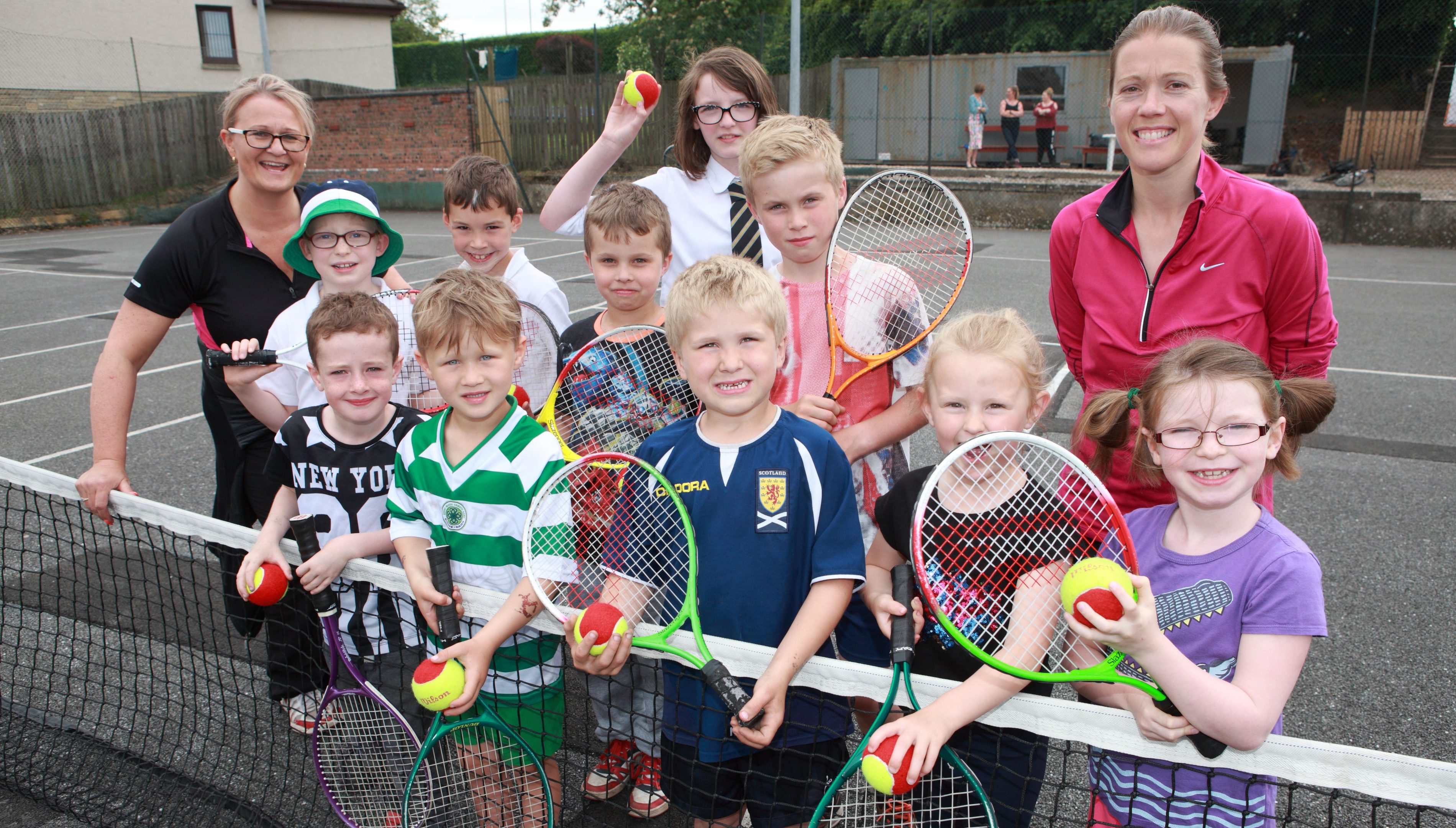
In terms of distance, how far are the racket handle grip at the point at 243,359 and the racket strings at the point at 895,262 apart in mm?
1810

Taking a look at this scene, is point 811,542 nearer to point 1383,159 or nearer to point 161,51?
point 1383,159

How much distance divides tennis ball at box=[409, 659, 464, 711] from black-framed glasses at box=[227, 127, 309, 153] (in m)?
2.06

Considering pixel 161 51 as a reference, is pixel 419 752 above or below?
below

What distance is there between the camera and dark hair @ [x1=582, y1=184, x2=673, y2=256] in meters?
2.89

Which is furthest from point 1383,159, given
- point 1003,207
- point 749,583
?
point 749,583

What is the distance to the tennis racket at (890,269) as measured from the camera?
261 cm

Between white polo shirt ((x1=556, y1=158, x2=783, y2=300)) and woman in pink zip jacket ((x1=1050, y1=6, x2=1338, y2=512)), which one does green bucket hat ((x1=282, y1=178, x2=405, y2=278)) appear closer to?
white polo shirt ((x1=556, y1=158, x2=783, y2=300))

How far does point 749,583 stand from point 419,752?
1083mm

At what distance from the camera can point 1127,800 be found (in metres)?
2.10

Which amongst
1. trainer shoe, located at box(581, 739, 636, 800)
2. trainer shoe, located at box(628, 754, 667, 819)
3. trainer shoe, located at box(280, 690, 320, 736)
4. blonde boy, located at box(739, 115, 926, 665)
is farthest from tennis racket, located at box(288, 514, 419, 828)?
blonde boy, located at box(739, 115, 926, 665)

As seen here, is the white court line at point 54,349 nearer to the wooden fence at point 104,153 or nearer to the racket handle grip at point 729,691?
the racket handle grip at point 729,691

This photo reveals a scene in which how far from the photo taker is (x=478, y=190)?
3.34 meters

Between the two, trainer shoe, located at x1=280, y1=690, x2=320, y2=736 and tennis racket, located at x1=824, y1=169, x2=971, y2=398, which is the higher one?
tennis racket, located at x1=824, y1=169, x2=971, y2=398

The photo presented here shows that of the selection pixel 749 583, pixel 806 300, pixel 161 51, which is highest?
pixel 161 51
